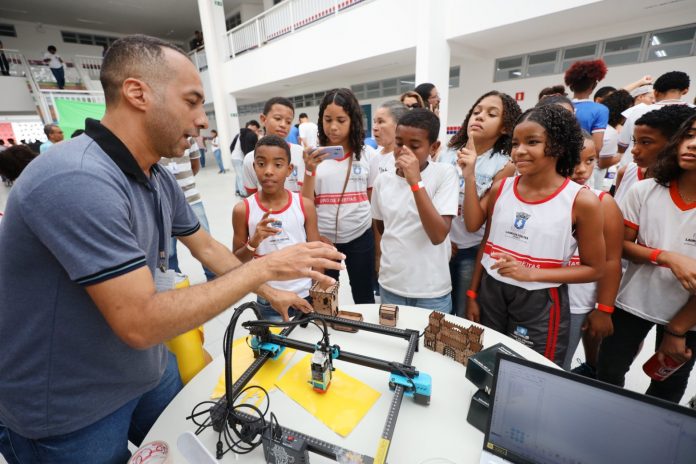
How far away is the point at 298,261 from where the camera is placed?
2.95ft

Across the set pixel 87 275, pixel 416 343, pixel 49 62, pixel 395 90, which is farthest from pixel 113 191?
pixel 49 62

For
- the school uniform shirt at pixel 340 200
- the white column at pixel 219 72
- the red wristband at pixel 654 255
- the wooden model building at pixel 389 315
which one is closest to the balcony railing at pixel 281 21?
the white column at pixel 219 72

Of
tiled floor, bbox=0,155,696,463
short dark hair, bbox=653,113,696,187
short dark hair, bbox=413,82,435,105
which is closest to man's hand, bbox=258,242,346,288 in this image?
short dark hair, bbox=653,113,696,187

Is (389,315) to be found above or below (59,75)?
below

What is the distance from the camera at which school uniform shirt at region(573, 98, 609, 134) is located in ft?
9.14

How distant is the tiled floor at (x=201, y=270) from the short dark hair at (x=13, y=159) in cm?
162

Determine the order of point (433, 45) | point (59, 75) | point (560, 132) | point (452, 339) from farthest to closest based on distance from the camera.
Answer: point (59, 75) → point (433, 45) → point (560, 132) → point (452, 339)

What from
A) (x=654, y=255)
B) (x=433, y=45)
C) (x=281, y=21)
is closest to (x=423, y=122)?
(x=654, y=255)

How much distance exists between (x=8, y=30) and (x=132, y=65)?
19.7m

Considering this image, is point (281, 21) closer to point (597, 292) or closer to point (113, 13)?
point (113, 13)

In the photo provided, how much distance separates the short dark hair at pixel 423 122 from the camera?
5.00 feet

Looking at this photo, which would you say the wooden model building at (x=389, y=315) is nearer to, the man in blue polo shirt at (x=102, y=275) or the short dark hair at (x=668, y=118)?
the man in blue polo shirt at (x=102, y=275)

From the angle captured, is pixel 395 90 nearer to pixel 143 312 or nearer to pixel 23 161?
pixel 23 161

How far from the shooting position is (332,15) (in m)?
7.60
